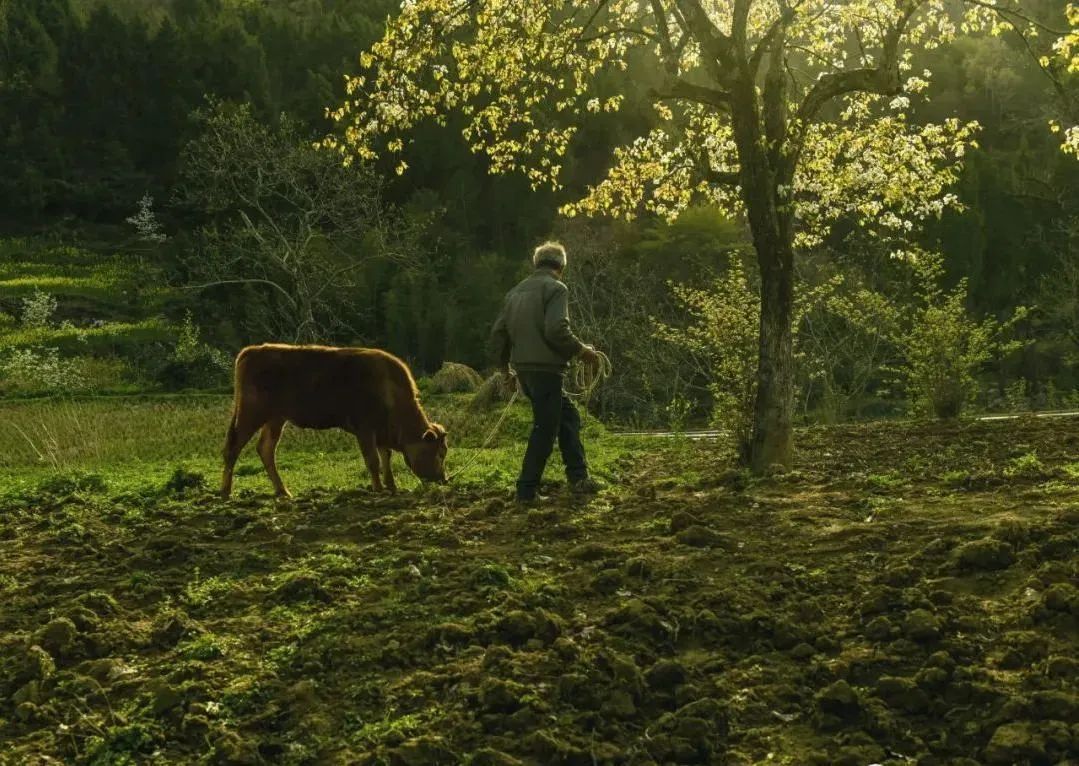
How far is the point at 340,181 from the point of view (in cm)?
3872

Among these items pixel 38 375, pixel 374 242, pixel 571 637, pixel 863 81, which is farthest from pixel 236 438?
pixel 374 242

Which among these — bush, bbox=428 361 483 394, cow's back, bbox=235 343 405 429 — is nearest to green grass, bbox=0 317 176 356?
bush, bbox=428 361 483 394

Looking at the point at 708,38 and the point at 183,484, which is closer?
the point at 708,38

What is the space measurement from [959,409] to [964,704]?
48.2ft

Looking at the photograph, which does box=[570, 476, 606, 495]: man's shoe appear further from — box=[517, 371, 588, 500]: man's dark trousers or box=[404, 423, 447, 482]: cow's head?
box=[404, 423, 447, 482]: cow's head

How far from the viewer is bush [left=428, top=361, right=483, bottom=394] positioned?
27.2 meters

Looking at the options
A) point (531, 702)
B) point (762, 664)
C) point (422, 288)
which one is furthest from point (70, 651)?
point (422, 288)

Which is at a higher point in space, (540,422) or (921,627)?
(540,422)

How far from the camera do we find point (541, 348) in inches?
393

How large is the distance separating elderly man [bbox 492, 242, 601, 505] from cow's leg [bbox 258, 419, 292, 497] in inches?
101

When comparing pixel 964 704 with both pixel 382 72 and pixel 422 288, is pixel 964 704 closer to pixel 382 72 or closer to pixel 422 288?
pixel 382 72

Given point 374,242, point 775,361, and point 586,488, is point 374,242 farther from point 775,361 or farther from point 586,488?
point 586,488

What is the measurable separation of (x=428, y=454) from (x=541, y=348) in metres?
2.18

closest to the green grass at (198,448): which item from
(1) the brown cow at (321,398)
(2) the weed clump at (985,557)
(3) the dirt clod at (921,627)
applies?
(1) the brown cow at (321,398)
